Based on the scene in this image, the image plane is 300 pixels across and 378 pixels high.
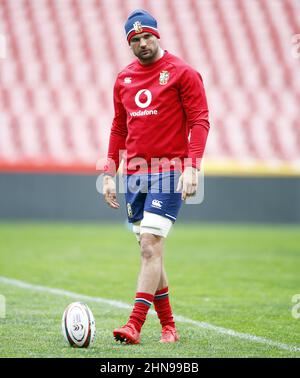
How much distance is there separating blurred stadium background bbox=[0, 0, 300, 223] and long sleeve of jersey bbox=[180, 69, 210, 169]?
1010cm

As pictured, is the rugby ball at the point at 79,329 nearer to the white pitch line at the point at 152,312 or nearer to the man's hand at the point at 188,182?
the man's hand at the point at 188,182

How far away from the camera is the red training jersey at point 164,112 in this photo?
5.62 m

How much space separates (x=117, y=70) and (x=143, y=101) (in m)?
14.1

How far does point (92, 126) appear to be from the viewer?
18344 mm

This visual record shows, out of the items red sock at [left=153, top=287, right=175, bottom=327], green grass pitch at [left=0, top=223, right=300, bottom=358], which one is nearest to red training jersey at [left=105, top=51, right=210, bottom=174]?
red sock at [left=153, top=287, right=175, bottom=327]

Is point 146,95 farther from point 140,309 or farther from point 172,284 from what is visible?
point 172,284

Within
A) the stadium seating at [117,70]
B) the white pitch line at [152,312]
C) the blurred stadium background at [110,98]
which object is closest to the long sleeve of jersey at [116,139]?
the white pitch line at [152,312]

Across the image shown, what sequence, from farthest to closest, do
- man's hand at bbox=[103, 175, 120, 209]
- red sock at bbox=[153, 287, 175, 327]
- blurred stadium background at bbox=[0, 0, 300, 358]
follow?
blurred stadium background at bbox=[0, 0, 300, 358]
man's hand at bbox=[103, 175, 120, 209]
red sock at bbox=[153, 287, 175, 327]

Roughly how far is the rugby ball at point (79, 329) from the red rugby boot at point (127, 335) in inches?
6.8

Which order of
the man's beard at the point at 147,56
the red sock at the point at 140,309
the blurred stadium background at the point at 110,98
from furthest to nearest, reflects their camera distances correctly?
the blurred stadium background at the point at 110,98, the man's beard at the point at 147,56, the red sock at the point at 140,309

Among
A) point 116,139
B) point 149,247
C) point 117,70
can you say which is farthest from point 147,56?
point 117,70

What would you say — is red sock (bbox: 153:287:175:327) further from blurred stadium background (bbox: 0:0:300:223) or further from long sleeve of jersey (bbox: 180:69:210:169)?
blurred stadium background (bbox: 0:0:300:223)

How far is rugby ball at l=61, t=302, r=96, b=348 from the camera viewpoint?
17.3ft
